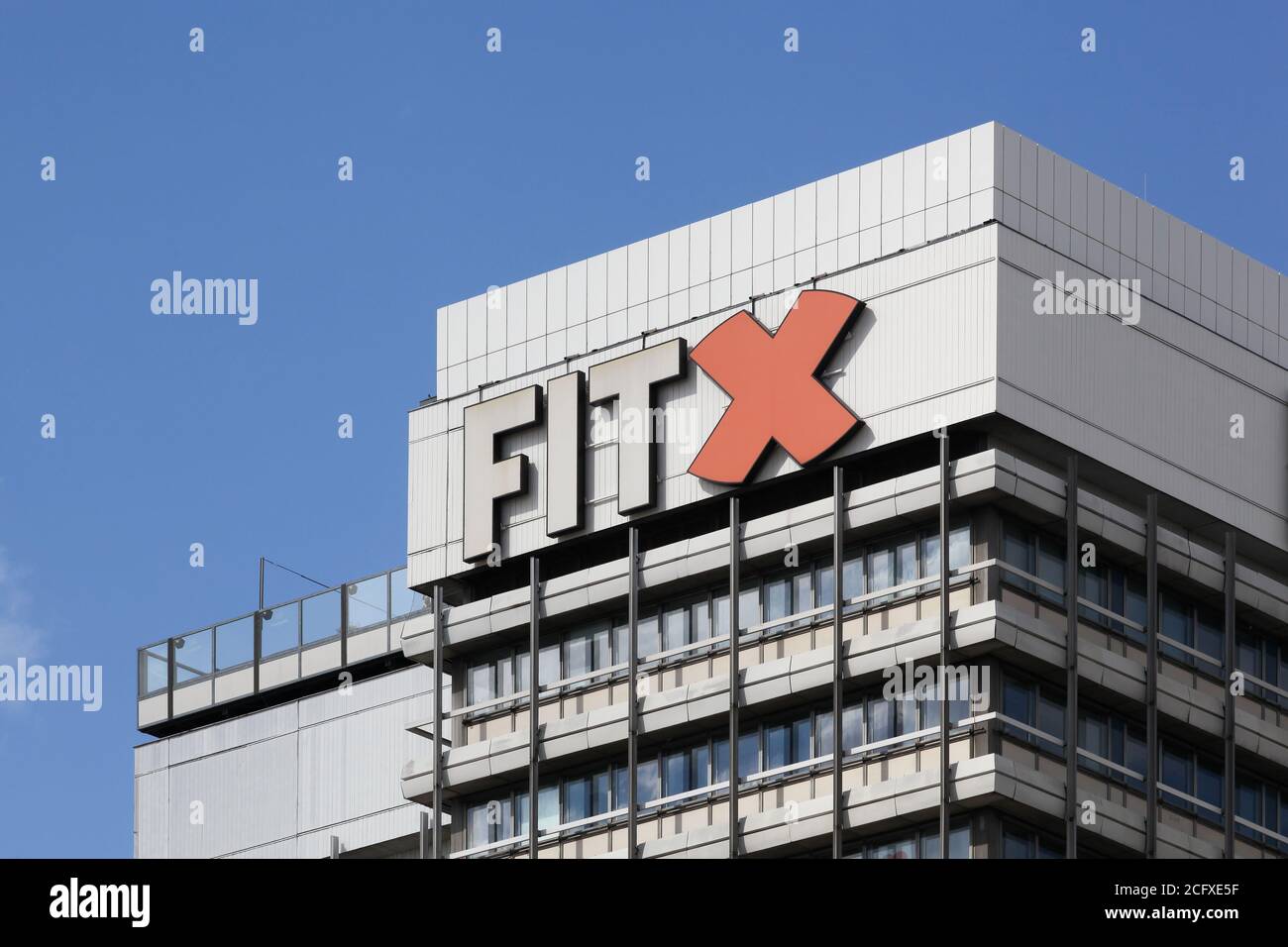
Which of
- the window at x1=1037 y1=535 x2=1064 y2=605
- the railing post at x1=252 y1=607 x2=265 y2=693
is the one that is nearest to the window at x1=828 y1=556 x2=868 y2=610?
the window at x1=1037 y1=535 x2=1064 y2=605

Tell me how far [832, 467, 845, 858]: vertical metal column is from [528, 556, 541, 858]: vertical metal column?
387 inches

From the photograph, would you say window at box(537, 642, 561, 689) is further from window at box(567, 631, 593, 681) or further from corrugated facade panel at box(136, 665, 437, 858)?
corrugated facade panel at box(136, 665, 437, 858)

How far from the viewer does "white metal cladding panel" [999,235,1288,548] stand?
250 feet

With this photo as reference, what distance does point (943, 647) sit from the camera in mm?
73438

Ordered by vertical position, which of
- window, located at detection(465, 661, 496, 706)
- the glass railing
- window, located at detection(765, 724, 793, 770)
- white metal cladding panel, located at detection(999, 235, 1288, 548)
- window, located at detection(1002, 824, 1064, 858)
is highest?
white metal cladding panel, located at detection(999, 235, 1288, 548)

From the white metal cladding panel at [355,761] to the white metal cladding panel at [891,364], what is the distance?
59.2ft

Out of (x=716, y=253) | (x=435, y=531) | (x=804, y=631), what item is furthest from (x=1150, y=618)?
(x=435, y=531)

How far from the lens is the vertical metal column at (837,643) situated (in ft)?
241

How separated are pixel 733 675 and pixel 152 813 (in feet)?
118

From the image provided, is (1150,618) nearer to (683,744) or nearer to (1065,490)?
(1065,490)

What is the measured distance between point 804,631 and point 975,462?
6.75 metres

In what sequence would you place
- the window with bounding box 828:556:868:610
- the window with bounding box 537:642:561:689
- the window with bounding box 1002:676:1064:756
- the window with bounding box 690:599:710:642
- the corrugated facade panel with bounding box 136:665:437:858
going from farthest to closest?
1. the corrugated facade panel with bounding box 136:665:437:858
2. the window with bounding box 537:642:561:689
3. the window with bounding box 690:599:710:642
4. the window with bounding box 828:556:868:610
5. the window with bounding box 1002:676:1064:756

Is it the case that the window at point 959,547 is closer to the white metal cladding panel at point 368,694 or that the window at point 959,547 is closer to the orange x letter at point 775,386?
the orange x letter at point 775,386

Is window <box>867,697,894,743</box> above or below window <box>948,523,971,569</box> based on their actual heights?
below
